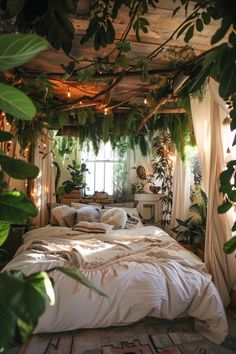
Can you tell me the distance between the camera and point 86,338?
2.02m

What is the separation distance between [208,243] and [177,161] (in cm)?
180

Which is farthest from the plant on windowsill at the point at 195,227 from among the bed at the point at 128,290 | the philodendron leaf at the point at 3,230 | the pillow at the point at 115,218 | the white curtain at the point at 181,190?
the philodendron leaf at the point at 3,230

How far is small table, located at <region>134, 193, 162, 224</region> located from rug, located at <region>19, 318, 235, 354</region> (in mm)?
2622

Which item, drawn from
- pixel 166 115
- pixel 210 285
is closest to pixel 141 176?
pixel 166 115

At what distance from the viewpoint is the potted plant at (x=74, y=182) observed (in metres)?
4.76

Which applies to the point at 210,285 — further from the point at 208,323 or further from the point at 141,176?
the point at 141,176

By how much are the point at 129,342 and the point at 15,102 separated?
2.08 metres

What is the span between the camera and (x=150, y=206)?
482cm

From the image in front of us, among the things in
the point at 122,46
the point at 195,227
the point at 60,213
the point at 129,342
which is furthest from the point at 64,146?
the point at 129,342

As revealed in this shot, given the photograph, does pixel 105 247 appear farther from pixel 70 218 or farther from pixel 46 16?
pixel 46 16

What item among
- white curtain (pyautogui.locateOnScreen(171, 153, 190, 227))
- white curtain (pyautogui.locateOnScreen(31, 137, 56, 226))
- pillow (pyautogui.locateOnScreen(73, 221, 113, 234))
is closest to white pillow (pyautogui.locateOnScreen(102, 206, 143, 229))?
pillow (pyautogui.locateOnScreen(73, 221, 113, 234))

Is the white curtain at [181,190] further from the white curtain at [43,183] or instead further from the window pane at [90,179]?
the white curtain at [43,183]

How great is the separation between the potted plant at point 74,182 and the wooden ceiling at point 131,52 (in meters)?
2.00

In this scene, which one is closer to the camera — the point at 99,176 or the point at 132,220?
the point at 132,220
